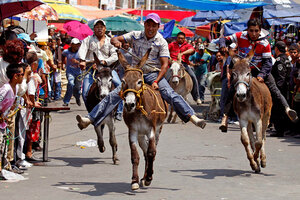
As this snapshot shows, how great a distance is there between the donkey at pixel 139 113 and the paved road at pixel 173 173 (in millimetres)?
368

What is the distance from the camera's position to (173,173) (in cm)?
1026

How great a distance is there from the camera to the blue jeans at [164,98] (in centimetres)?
964

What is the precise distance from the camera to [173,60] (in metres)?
19.0

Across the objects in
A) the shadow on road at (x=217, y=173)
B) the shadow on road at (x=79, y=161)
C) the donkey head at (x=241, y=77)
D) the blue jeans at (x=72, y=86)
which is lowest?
the blue jeans at (x=72, y=86)

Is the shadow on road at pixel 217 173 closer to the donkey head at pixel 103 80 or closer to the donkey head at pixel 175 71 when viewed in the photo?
the donkey head at pixel 103 80

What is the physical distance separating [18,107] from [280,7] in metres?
16.0

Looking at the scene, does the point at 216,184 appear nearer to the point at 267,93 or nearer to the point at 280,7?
the point at 267,93

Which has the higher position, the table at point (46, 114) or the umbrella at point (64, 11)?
the umbrella at point (64, 11)

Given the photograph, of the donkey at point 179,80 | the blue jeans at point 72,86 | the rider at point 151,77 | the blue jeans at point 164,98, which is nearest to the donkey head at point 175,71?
the donkey at point 179,80

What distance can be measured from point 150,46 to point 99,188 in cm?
246

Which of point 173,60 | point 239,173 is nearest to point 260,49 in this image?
point 239,173

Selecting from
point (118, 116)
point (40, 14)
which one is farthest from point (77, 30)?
point (118, 116)

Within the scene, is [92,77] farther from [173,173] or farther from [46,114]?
[173,173]

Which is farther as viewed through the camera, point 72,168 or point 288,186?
point 72,168
